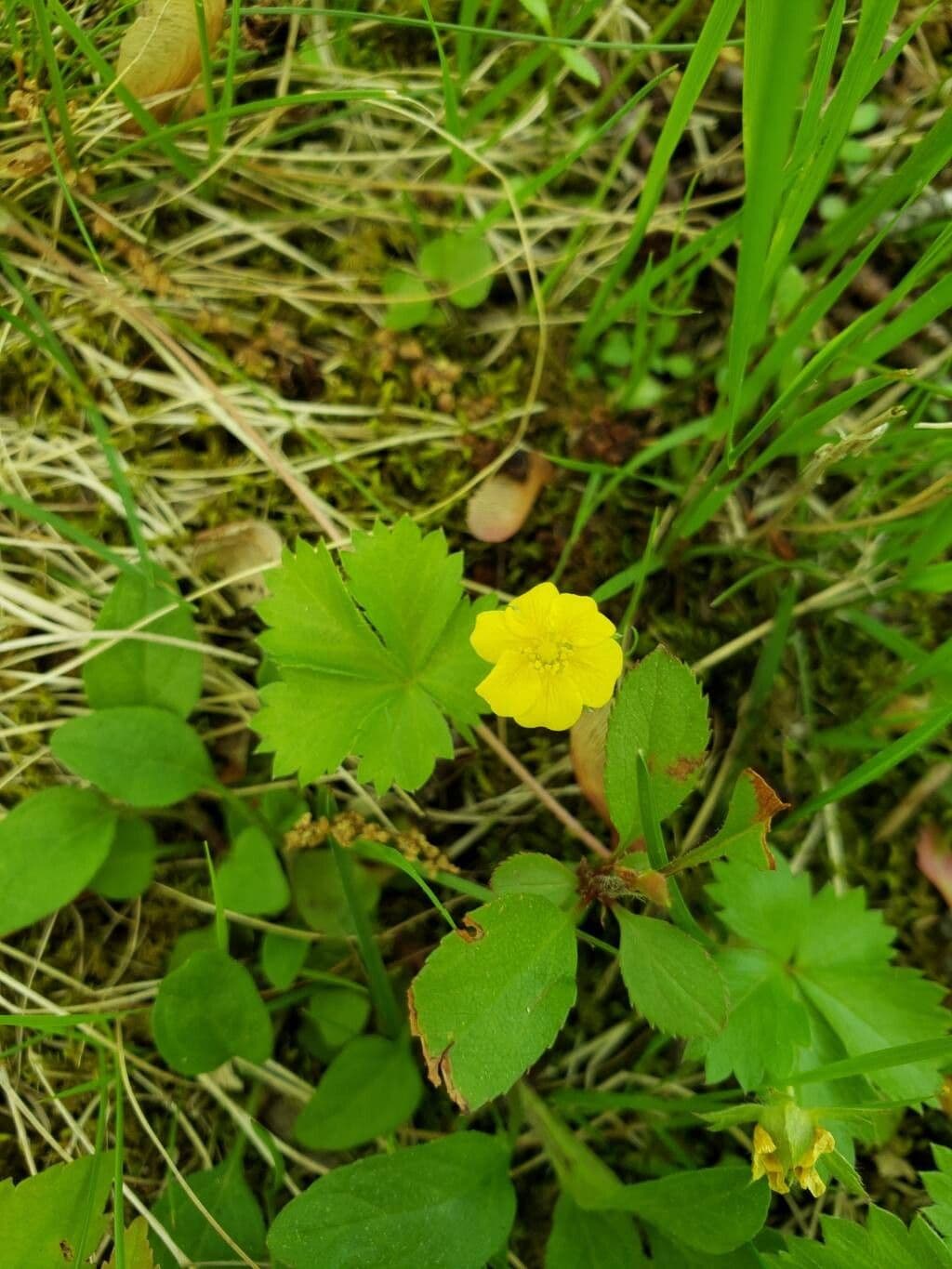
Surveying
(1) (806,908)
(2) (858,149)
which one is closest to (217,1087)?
(1) (806,908)

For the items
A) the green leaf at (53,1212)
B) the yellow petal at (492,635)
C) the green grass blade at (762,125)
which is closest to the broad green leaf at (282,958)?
the green leaf at (53,1212)

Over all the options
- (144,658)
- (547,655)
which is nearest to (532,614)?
(547,655)

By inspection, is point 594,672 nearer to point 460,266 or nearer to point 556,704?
point 556,704

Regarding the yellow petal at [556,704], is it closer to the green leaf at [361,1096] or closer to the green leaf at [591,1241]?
the green leaf at [361,1096]

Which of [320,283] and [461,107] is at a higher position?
[461,107]

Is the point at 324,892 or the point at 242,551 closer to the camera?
the point at 324,892

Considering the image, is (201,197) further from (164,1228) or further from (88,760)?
(164,1228)

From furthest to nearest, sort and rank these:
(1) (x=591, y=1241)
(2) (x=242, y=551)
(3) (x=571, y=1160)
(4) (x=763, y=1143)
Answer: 1. (2) (x=242, y=551)
2. (3) (x=571, y=1160)
3. (1) (x=591, y=1241)
4. (4) (x=763, y=1143)
